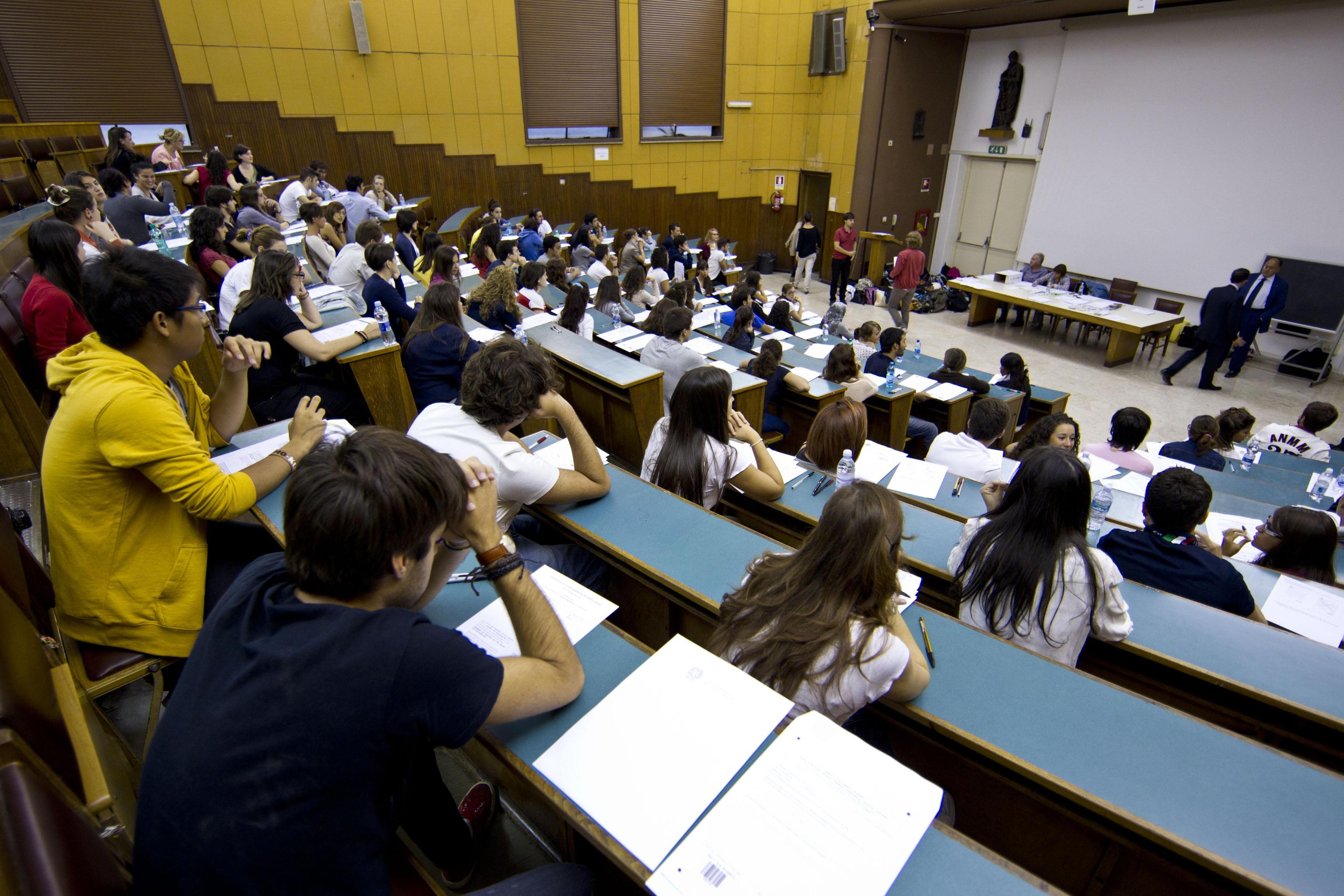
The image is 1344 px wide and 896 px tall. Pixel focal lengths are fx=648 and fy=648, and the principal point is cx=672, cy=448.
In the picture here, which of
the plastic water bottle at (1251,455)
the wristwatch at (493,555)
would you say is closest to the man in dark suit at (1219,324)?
the plastic water bottle at (1251,455)

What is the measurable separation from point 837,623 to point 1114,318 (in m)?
8.89

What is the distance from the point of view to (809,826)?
3.53 feet

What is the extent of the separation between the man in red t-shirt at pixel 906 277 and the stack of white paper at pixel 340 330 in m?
7.88

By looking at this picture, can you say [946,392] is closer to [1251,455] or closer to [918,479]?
[1251,455]

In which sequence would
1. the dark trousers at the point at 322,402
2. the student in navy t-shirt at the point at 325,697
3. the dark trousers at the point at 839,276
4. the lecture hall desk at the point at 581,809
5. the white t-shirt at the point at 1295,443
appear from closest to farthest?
1. the student in navy t-shirt at the point at 325,697
2. the lecture hall desk at the point at 581,809
3. the dark trousers at the point at 322,402
4. the white t-shirt at the point at 1295,443
5. the dark trousers at the point at 839,276

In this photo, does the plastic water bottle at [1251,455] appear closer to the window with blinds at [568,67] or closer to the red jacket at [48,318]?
the red jacket at [48,318]

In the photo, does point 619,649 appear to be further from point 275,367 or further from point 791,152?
point 791,152

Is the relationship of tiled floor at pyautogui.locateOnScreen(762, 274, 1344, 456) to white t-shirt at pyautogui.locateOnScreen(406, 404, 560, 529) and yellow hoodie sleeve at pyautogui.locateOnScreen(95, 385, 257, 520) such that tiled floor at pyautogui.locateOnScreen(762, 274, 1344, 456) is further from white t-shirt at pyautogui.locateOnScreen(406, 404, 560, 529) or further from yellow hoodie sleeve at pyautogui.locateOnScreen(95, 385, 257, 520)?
yellow hoodie sleeve at pyautogui.locateOnScreen(95, 385, 257, 520)

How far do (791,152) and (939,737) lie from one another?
1315 centimetres

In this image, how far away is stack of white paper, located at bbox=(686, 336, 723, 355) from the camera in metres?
5.11

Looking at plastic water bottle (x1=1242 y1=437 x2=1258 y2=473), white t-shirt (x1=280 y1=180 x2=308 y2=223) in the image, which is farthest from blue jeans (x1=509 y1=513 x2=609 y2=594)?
white t-shirt (x1=280 y1=180 x2=308 y2=223)

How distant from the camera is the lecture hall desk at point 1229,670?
1.71m

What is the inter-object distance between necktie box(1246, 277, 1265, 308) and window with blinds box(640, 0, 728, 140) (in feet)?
28.1

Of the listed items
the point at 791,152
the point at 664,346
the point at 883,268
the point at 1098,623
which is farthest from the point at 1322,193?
the point at 1098,623
